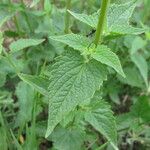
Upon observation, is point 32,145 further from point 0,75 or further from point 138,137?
point 138,137

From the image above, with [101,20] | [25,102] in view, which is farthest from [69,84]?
[25,102]

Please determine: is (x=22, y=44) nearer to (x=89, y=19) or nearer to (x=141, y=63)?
(x=89, y=19)

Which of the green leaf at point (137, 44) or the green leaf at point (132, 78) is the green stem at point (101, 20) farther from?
the green leaf at point (132, 78)

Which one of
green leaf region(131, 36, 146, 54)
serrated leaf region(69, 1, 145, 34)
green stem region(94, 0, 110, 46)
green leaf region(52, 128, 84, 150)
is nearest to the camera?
green stem region(94, 0, 110, 46)

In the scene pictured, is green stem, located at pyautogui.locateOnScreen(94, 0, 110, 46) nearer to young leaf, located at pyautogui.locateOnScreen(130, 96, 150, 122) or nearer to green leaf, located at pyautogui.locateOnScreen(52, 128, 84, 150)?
green leaf, located at pyautogui.locateOnScreen(52, 128, 84, 150)

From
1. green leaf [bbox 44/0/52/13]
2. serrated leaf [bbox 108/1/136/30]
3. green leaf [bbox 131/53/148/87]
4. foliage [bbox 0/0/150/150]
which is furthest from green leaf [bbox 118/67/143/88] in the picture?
serrated leaf [bbox 108/1/136/30]

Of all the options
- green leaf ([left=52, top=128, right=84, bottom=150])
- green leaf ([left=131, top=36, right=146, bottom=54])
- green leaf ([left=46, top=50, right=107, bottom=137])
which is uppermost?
green leaf ([left=46, top=50, right=107, bottom=137])

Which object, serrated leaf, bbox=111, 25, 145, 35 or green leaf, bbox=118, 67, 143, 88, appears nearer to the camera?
serrated leaf, bbox=111, 25, 145, 35
